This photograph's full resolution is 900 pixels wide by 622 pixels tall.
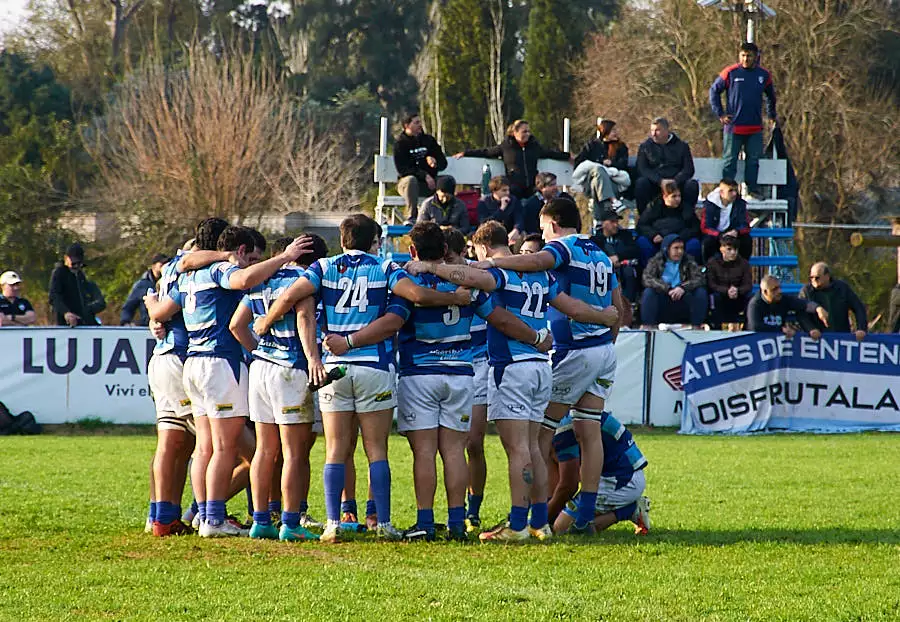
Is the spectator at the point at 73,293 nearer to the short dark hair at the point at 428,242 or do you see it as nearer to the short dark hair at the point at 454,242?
the short dark hair at the point at 454,242

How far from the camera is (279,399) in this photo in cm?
857

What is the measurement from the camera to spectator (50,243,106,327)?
714 inches

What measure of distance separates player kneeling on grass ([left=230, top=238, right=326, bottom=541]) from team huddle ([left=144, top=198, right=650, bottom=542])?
0.5 inches

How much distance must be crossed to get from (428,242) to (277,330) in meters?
1.15

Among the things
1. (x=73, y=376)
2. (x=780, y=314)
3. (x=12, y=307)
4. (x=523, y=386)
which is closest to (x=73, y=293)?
(x=12, y=307)

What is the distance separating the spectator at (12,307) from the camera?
18.3 meters

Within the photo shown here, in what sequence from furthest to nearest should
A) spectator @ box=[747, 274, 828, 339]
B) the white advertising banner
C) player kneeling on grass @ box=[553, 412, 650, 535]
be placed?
spectator @ box=[747, 274, 828, 339] < the white advertising banner < player kneeling on grass @ box=[553, 412, 650, 535]

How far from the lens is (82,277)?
1881cm

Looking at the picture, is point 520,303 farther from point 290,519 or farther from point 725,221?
point 725,221

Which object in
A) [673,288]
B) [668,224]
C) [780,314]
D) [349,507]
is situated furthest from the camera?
[668,224]

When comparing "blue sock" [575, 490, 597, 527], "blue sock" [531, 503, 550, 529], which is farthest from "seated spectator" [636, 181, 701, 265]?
"blue sock" [531, 503, 550, 529]

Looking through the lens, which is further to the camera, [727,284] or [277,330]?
[727,284]

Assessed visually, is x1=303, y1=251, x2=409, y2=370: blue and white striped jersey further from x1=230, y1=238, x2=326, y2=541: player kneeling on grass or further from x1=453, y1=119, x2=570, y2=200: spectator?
x1=453, y1=119, x2=570, y2=200: spectator

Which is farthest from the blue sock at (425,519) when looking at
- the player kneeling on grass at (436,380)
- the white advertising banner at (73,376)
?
the white advertising banner at (73,376)
